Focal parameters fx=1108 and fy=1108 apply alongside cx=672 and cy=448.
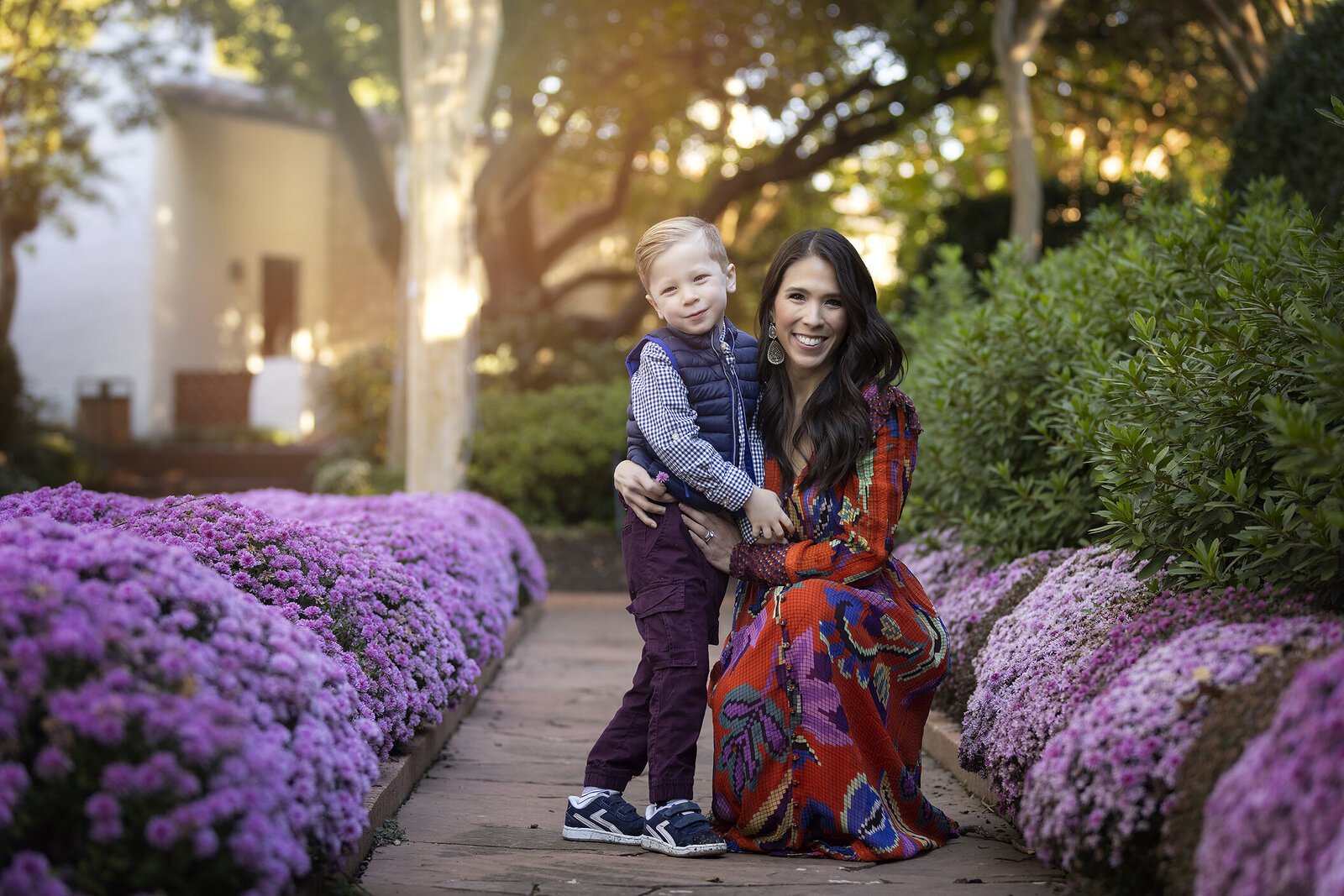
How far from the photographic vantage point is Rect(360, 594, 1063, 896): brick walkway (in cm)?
268

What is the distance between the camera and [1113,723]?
229cm

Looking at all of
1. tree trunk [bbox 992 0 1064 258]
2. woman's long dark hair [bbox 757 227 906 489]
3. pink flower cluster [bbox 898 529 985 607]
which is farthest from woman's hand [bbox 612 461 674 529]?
tree trunk [bbox 992 0 1064 258]

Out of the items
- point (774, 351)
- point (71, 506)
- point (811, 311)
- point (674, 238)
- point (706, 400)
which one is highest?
point (674, 238)

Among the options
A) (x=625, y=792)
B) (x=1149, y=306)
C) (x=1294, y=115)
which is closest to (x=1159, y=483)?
(x=1149, y=306)

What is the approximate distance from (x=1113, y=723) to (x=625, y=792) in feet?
6.22

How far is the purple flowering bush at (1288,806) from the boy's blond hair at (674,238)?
6.21 ft

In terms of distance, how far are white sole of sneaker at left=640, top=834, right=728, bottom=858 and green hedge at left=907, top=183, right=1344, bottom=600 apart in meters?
1.39

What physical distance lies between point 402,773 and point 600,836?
2.28 feet

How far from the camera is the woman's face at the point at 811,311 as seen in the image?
325 cm

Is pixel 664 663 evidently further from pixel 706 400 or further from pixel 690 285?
pixel 690 285

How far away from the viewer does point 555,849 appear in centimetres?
303

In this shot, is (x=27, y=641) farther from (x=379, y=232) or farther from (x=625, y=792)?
(x=379, y=232)

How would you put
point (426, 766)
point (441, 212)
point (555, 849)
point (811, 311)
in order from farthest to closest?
point (441, 212) < point (426, 766) < point (811, 311) < point (555, 849)

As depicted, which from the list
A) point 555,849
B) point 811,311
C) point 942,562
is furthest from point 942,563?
point 555,849
